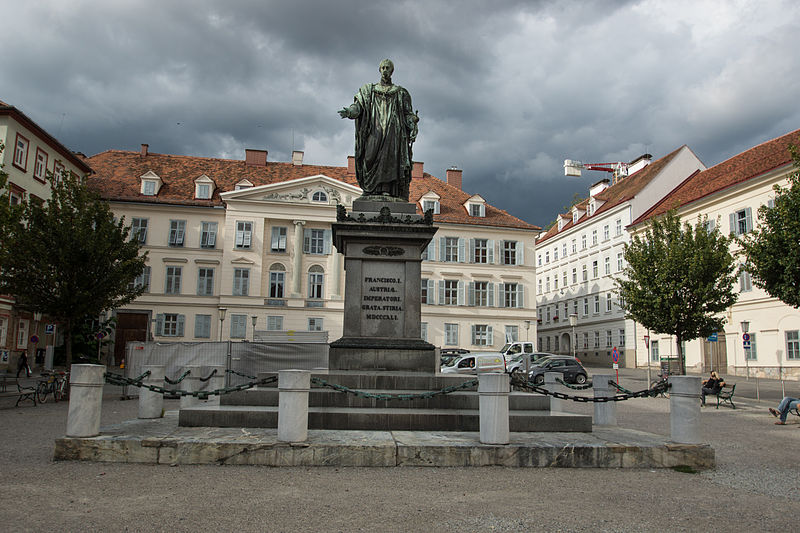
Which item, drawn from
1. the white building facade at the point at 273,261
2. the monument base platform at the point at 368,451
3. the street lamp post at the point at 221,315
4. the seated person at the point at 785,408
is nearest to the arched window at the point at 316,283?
the white building facade at the point at 273,261

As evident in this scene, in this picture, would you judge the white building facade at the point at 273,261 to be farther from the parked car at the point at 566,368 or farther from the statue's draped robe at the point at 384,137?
the statue's draped robe at the point at 384,137

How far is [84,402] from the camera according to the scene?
7.00 meters

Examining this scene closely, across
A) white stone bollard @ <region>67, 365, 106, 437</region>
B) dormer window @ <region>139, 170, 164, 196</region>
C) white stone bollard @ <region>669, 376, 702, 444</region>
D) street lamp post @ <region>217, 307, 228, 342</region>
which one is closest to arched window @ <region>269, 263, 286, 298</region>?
street lamp post @ <region>217, 307, 228, 342</region>

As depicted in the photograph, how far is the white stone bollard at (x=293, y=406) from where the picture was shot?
6.87 metres

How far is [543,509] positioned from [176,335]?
40.3 metres

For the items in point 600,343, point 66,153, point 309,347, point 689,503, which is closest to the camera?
point 689,503

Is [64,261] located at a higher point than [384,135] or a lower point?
lower

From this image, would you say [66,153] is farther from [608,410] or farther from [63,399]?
[608,410]

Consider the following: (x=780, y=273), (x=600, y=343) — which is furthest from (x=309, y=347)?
(x=600, y=343)

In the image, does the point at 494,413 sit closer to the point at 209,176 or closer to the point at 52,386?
the point at 52,386

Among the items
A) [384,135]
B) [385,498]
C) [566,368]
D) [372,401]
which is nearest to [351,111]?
[384,135]

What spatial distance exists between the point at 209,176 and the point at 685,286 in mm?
35878

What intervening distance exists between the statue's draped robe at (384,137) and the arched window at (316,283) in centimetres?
3283

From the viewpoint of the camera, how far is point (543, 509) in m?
5.19
